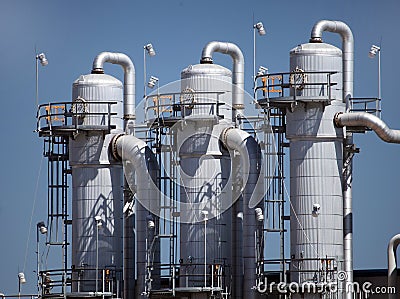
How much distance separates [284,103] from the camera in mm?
60312

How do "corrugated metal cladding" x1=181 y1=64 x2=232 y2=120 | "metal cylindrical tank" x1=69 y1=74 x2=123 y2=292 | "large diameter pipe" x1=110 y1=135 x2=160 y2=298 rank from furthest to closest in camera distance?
"metal cylindrical tank" x1=69 y1=74 x2=123 y2=292, "large diameter pipe" x1=110 y1=135 x2=160 y2=298, "corrugated metal cladding" x1=181 y1=64 x2=232 y2=120

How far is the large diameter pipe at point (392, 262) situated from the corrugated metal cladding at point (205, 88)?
386 inches

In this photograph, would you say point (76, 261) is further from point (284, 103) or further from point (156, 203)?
point (284, 103)

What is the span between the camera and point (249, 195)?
6400 centimetres

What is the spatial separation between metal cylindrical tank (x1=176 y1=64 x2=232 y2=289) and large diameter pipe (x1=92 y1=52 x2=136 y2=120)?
14.8ft

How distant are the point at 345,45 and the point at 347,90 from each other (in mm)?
1969

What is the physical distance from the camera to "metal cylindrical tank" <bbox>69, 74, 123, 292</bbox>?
66.7 meters

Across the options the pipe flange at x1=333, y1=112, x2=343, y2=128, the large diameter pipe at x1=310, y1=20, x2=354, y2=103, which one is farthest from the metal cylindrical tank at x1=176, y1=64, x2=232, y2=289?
the pipe flange at x1=333, y1=112, x2=343, y2=128

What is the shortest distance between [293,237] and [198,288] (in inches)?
195

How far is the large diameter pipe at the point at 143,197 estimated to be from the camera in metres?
65.9

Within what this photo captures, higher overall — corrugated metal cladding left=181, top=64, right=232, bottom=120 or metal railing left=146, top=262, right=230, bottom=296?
corrugated metal cladding left=181, top=64, right=232, bottom=120

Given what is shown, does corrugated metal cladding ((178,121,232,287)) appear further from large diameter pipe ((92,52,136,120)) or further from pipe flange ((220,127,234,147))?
large diameter pipe ((92,52,136,120))

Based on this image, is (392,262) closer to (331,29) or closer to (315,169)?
(315,169)

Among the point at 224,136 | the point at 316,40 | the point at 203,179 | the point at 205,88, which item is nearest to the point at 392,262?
the point at 203,179
